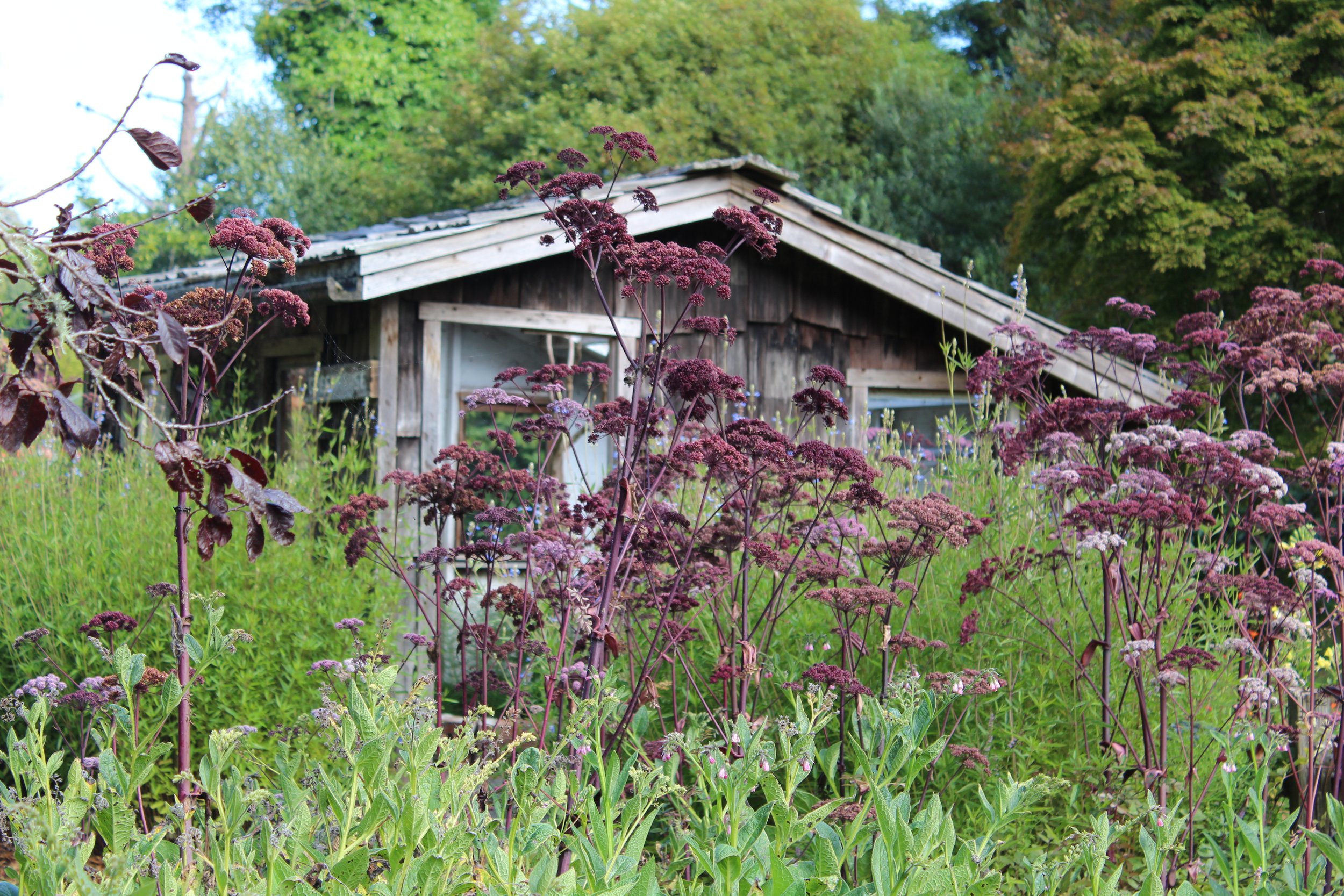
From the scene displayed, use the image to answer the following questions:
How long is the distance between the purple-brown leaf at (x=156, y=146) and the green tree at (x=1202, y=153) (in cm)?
1124

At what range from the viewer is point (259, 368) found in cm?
917

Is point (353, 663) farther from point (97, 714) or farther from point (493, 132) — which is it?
point (493, 132)

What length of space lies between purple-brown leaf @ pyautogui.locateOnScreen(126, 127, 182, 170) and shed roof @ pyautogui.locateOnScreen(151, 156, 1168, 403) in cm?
450

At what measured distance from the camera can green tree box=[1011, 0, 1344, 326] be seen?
11.6 metres

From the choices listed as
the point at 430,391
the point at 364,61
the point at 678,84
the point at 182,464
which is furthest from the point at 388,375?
the point at 364,61

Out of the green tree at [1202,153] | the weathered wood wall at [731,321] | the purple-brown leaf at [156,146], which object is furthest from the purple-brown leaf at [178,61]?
the green tree at [1202,153]

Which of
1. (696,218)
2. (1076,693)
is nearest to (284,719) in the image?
(1076,693)

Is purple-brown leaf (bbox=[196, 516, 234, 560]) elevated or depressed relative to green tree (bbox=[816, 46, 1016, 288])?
depressed

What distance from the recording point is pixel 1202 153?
12219 mm

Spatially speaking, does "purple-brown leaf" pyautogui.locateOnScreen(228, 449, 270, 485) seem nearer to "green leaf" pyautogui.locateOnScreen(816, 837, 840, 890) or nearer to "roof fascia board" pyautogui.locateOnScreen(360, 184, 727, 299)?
"green leaf" pyautogui.locateOnScreen(816, 837, 840, 890)

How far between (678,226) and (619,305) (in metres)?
0.77

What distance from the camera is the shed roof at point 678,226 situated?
692 centimetres

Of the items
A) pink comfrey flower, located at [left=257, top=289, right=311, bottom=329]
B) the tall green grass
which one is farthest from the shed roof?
pink comfrey flower, located at [left=257, top=289, right=311, bottom=329]

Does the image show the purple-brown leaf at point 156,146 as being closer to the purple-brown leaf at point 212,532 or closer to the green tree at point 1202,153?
the purple-brown leaf at point 212,532
